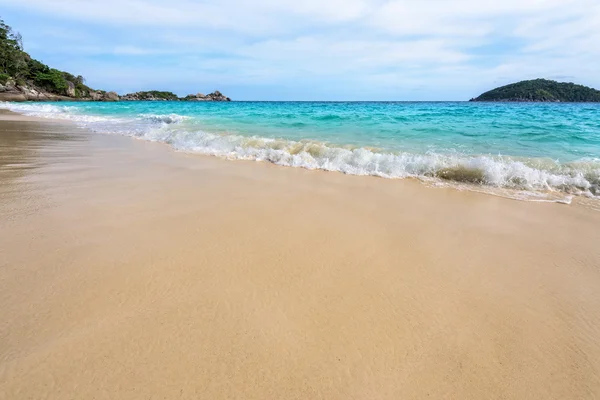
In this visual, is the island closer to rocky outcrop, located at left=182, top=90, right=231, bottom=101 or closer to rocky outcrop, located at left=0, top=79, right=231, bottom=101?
rocky outcrop, located at left=0, top=79, right=231, bottom=101

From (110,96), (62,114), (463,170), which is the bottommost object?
(463,170)

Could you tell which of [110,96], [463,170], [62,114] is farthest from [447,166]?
[110,96]

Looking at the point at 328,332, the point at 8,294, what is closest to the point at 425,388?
the point at 328,332

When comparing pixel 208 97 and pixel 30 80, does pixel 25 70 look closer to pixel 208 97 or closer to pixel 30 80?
pixel 30 80

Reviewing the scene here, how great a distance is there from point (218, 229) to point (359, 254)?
4.29 ft

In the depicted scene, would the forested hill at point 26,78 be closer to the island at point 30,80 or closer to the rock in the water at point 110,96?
the island at point 30,80

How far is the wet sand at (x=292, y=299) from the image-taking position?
141 cm

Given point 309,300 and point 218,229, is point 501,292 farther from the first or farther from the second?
point 218,229

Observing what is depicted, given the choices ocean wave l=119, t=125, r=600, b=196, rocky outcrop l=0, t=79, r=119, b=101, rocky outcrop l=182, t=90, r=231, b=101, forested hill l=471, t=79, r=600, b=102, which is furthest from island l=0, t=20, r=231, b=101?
forested hill l=471, t=79, r=600, b=102

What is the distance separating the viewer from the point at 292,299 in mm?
1932

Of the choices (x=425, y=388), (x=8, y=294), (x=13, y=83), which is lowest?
(x=425, y=388)

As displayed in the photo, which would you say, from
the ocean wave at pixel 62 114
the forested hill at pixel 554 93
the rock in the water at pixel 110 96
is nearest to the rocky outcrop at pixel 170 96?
the rock in the water at pixel 110 96

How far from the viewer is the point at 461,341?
1661 millimetres

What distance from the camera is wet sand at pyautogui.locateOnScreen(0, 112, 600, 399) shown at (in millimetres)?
1413
